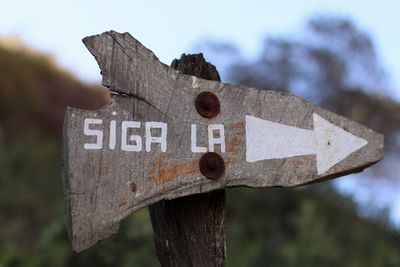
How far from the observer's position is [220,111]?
208cm

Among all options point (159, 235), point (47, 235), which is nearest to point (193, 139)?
point (159, 235)

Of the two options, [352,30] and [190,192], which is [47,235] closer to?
[190,192]

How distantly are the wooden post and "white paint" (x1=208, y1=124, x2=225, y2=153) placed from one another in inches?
6.4

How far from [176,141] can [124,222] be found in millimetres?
2203

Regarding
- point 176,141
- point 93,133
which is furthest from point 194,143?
point 93,133

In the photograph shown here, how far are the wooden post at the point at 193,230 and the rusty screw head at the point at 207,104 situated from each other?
23 centimetres

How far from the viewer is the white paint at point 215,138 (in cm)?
205

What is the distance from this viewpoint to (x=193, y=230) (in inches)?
84.0

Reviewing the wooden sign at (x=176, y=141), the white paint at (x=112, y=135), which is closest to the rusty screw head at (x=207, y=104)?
the wooden sign at (x=176, y=141)

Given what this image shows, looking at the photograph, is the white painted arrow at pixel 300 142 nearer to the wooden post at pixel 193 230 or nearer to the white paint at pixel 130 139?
the wooden post at pixel 193 230

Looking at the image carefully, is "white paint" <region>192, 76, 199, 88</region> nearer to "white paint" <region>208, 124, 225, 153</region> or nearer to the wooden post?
"white paint" <region>208, 124, 225, 153</region>

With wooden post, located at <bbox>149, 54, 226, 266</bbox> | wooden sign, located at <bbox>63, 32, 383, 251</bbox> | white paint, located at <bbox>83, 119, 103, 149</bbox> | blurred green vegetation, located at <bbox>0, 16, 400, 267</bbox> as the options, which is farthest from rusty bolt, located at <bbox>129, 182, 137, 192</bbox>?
blurred green vegetation, located at <bbox>0, 16, 400, 267</bbox>

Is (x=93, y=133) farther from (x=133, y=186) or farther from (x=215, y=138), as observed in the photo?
(x=215, y=138)

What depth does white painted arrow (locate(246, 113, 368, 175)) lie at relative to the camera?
82.5 inches
